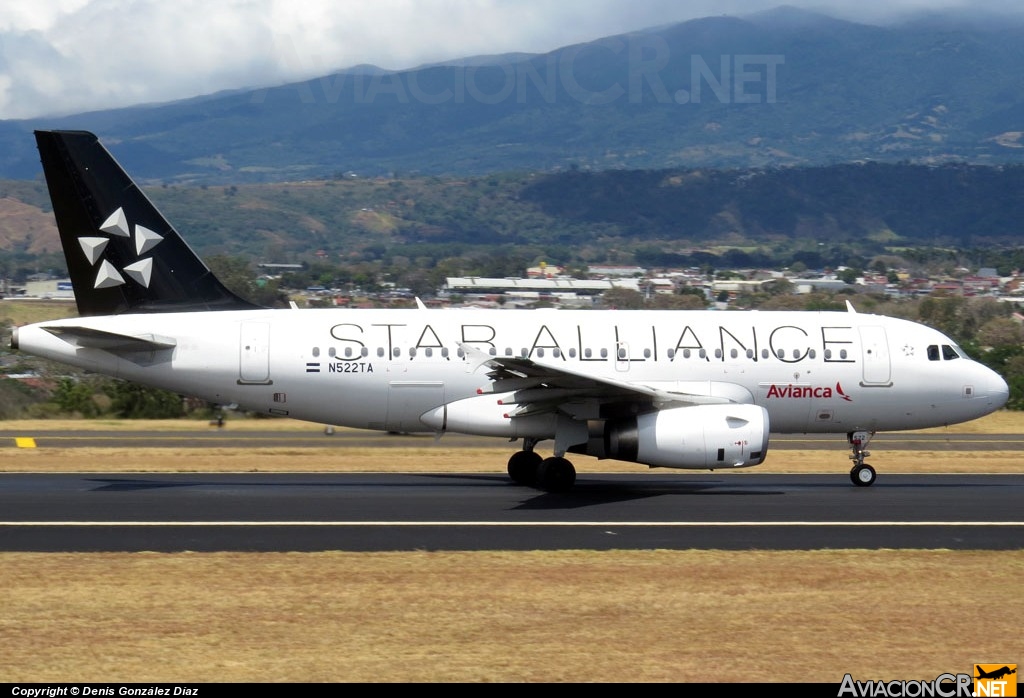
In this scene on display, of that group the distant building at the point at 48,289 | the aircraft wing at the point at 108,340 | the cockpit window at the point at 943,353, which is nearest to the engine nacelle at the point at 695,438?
the cockpit window at the point at 943,353

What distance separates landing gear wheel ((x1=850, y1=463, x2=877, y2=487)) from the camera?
24.7 meters

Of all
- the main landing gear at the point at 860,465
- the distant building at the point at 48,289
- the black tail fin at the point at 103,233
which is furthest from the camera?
the distant building at the point at 48,289

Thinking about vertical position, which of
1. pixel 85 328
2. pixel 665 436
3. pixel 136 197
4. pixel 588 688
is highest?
pixel 136 197

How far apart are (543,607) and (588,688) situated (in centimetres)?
291

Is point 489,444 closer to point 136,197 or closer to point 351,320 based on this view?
point 351,320

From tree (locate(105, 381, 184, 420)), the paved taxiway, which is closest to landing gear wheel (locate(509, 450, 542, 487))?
the paved taxiway

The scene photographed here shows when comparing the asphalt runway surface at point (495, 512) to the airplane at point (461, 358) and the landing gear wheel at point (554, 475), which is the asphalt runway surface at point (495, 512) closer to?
the landing gear wheel at point (554, 475)

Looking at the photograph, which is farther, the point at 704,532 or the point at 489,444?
the point at 489,444

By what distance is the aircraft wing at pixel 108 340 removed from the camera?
22.7 meters

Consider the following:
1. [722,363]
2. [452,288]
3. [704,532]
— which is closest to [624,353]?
[722,363]

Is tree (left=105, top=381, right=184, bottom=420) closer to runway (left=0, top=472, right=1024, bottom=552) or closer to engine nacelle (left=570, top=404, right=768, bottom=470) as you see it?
runway (left=0, top=472, right=1024, bottom=552)

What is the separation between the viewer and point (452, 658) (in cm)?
1147

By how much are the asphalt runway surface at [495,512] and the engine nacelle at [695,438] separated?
713 mm

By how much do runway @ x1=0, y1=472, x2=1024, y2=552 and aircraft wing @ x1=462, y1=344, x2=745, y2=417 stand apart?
5.03 feet
